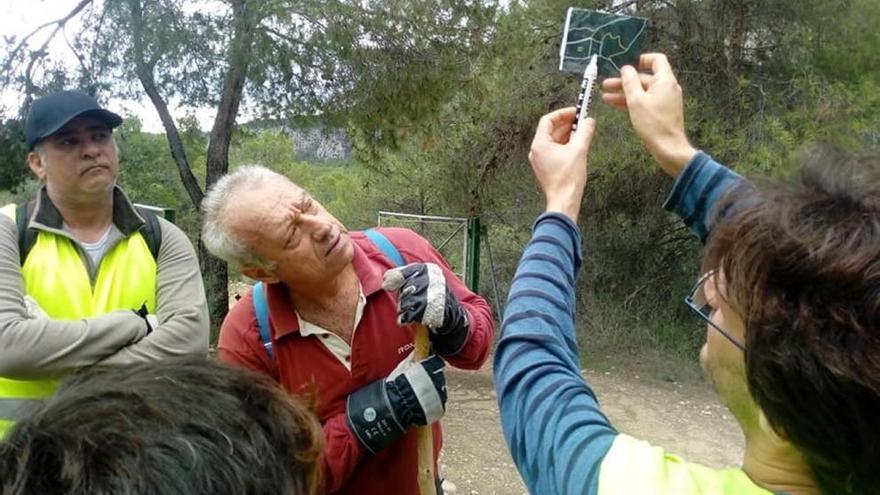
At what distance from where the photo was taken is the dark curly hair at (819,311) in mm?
738

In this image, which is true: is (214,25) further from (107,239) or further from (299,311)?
Answer: (299,311)

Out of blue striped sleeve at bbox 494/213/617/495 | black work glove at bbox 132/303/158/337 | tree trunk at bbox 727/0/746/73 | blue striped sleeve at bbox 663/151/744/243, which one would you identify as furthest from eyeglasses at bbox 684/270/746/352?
tree trunk at bbox 727/0/746/73

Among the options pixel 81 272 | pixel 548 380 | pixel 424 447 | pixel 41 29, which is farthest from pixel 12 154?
pixel 548 380

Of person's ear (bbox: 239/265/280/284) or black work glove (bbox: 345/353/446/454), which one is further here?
person's ear (bbox: 239/265/280/284)

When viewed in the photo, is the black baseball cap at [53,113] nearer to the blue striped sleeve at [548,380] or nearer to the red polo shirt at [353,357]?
the red polo shirt at [353,357]

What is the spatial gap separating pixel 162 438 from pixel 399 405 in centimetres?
86

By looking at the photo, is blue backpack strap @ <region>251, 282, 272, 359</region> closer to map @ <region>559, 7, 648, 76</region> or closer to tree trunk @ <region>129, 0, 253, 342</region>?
map @ <region>559, 7, 648, 76</region>

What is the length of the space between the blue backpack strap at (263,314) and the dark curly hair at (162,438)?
0.80 m

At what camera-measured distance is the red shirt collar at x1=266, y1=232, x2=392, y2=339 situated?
179cm

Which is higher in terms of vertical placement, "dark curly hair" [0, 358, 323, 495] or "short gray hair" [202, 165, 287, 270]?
"short gray hair" [202, 165, 287, 270]

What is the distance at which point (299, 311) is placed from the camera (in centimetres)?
184

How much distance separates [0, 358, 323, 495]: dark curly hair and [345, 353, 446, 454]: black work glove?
0.63 meters

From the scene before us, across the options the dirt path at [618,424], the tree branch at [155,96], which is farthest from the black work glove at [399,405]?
the tree branch at [155,96]

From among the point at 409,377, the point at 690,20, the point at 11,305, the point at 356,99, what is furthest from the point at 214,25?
the point at 409,377
